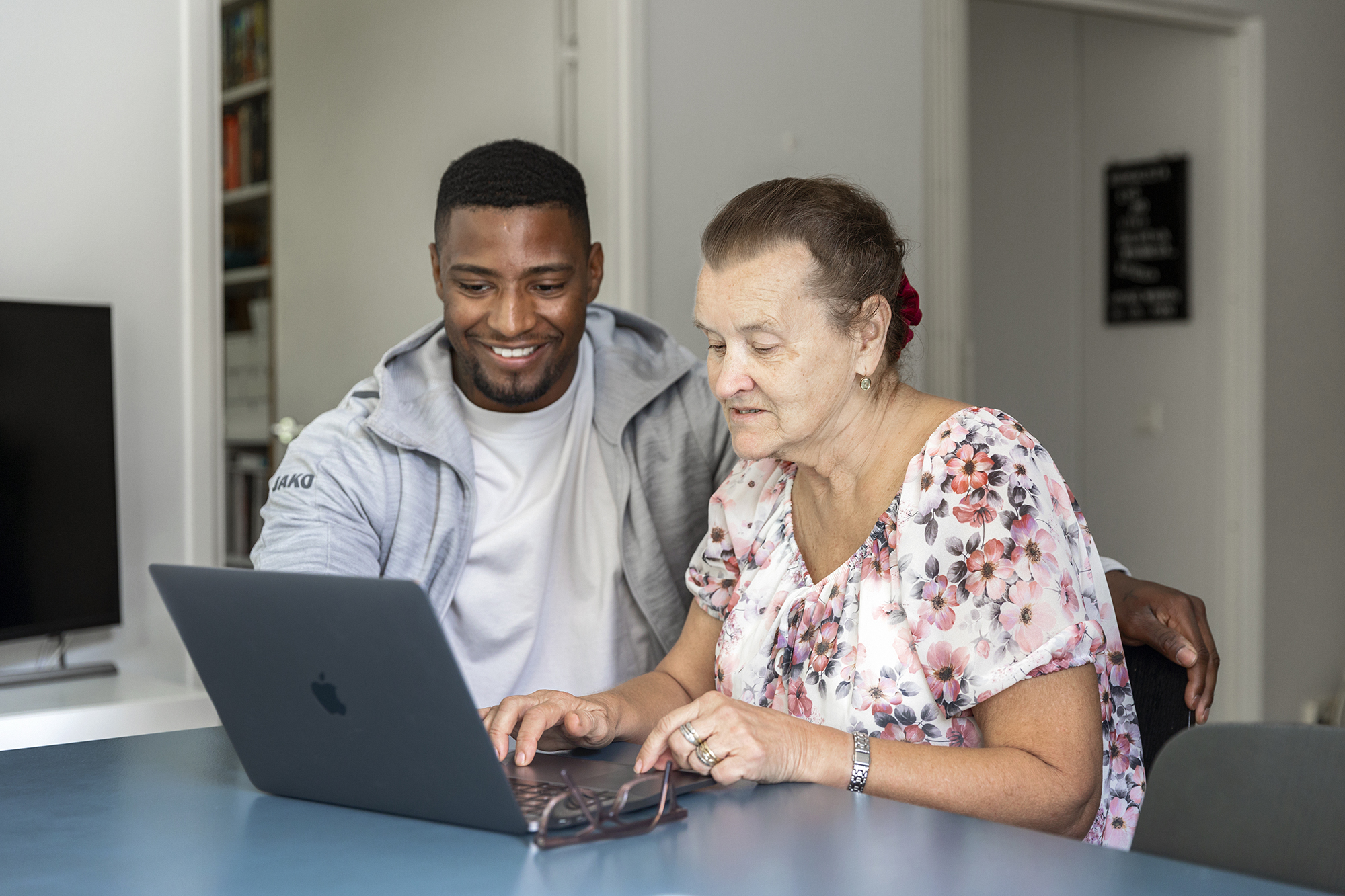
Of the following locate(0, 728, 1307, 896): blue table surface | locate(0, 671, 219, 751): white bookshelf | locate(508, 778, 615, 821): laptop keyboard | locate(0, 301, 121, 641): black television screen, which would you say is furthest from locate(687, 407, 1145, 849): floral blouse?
locate(0, 301, 121, 641): black television screen

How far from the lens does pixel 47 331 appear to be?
2389 millimetres

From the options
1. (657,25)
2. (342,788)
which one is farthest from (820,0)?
(342,788)

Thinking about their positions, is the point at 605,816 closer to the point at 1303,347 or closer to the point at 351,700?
the point at 351,700

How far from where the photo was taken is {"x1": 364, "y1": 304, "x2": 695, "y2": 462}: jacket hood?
1845 millimetres

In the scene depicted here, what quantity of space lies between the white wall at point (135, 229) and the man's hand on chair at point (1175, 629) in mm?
1829

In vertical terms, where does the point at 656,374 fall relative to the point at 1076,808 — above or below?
above

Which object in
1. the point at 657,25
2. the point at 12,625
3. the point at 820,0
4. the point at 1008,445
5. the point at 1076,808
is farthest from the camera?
the point at 820,0

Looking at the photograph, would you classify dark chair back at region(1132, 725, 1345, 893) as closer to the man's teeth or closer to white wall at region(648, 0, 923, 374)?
the man's teeth

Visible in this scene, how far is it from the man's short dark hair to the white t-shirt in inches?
11.3

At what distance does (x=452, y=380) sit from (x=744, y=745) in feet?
3.33

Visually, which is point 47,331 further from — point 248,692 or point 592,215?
point 248,692

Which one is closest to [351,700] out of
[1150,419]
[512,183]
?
[512,183]

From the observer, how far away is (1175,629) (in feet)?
4.80

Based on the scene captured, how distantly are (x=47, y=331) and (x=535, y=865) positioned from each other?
75.0 inches
